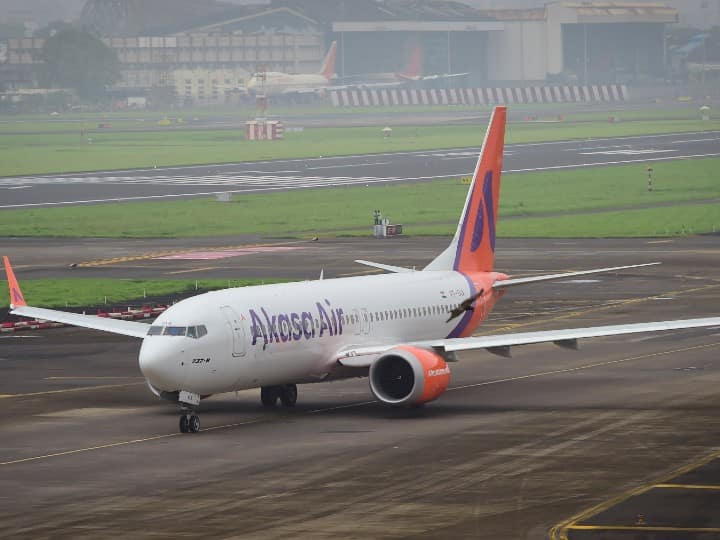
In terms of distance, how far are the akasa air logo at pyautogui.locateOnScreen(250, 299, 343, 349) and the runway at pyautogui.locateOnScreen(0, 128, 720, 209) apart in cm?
9696

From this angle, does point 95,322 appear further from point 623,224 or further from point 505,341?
point 623,224

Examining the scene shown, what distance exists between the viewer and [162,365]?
47375mm

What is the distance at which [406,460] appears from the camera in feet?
143

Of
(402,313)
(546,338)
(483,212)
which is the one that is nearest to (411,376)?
(546,338)

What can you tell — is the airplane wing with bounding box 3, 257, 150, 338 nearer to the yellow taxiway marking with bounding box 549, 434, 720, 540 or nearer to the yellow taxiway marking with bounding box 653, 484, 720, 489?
the yellow taxiway marking with bounding box 549, 434, 720, 540

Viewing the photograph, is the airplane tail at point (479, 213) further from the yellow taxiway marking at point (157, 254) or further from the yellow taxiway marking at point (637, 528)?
the yellow taxiway marking at point (157, 254)

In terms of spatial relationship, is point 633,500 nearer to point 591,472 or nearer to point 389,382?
point 591,472

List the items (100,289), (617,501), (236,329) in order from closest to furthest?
(617,501), (236,329), (100,289)

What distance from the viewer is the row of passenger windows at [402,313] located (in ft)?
176

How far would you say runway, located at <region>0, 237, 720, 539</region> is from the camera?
120ft

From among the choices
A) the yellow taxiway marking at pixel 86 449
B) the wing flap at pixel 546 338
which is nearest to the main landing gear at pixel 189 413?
the yellow taxiway marking at pixel 86 449

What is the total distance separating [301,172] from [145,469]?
14062 centimetres

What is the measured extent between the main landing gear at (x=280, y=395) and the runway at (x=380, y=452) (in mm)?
511

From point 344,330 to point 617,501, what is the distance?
54.5 ft
